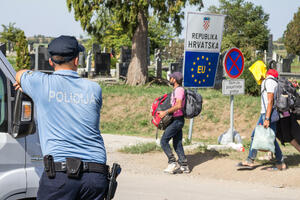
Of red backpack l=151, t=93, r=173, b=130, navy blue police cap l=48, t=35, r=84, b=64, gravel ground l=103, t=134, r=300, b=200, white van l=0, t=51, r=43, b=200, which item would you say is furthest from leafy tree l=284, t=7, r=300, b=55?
navy blue police cap l=48, t=35, r=84, b=64

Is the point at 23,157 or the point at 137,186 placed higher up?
the point at 23,157

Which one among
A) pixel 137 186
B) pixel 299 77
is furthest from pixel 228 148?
pixel 299 77

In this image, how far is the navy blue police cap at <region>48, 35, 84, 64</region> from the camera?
3.51 m

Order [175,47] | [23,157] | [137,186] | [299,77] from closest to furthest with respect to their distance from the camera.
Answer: [23,157], [137,186], [299,77], [175,47]

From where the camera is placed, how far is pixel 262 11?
275ft

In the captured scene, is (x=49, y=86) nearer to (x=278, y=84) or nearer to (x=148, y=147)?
(x=278, y=84)

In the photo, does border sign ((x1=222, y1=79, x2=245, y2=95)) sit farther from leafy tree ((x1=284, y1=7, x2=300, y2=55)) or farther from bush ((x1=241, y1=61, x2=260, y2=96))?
leafy tree ((x1=284, y1=7, x2=300, y2=55))

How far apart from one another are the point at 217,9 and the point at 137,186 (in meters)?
80.2

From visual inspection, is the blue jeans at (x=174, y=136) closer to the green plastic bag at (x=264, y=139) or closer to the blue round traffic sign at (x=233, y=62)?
the green plastic bag at (x=264, y=139)

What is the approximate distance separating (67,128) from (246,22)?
79478 mm

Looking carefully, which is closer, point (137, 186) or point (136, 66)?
point (137, 186)

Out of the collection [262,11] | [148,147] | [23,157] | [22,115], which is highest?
[262,11]

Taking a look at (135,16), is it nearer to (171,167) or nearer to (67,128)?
(171,167)

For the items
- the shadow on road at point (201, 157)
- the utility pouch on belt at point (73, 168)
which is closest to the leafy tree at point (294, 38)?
the shadow on road at point (201, 157)
